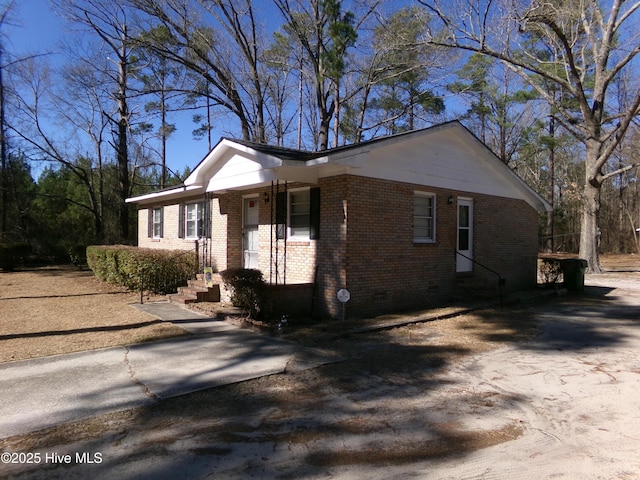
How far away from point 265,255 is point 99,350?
5046 millimetres

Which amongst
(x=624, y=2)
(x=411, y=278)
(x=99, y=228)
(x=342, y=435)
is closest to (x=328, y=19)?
(x=624, y=2)

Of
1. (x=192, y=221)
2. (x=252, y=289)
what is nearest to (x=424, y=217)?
(x=252, y=289)

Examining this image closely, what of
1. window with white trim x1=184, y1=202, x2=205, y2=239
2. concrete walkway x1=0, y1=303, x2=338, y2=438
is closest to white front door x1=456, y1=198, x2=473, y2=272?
concrete walkway x1=0, y1=303, x2=338, y2=438

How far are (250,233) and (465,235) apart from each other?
604cm

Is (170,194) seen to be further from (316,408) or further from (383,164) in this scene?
(316,408)

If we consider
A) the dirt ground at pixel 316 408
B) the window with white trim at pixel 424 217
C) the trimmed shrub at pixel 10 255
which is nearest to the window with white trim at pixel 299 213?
the dirt ground at pixel 316 408

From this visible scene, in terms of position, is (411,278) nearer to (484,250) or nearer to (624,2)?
(484,250)

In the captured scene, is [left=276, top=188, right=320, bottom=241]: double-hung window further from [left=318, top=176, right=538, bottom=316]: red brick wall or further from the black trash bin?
the black trash bin

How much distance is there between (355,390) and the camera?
5.10 metres

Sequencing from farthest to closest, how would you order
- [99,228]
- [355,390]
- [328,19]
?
[99,228], [328,19], [355,390]

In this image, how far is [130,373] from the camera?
5.58 meters

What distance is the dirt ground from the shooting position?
12.0 feet

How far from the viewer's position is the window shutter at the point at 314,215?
30.7ft

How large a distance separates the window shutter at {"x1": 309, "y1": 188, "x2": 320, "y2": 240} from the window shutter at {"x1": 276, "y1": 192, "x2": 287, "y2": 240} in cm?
91
